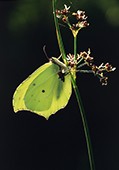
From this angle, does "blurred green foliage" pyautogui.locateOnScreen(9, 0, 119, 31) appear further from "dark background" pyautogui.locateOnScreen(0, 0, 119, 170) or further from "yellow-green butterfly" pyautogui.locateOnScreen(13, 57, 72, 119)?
"yellow-green butterfly" pyautogui.locateOnScreen(13, 57, 72, 119)

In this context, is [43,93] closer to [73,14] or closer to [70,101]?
[73,14]

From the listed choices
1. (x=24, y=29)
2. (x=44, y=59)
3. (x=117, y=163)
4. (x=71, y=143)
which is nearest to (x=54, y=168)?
(x=71, y=143)

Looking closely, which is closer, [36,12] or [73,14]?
[73,14]

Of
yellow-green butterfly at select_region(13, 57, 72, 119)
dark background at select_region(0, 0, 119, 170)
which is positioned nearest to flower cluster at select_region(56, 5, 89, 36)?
yellow-green butterfly at select_region(13, 57, 72, 119)

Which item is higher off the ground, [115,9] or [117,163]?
[115,9]

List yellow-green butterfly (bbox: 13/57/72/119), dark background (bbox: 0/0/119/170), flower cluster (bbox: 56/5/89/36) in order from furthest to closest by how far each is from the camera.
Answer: dark background (bbox: 0/0/119/170) → yellow-green butterfly (bbox: 13/57/72/119) → flower cluster (bbox: 56/5/89/36)

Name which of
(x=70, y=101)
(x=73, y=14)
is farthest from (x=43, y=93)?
(x=70, y=101)

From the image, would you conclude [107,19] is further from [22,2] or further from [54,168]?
[54,168]

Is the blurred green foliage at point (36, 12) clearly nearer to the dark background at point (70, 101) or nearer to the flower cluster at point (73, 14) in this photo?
the dark background at point (70, 101)
